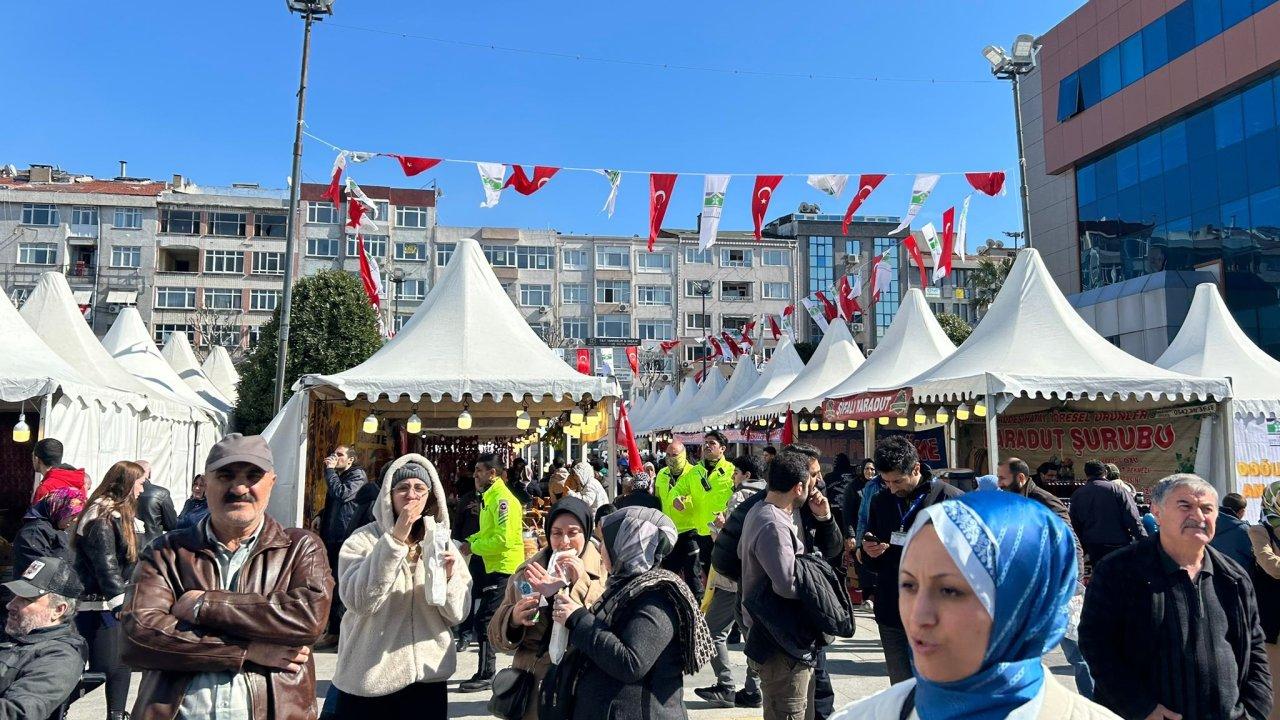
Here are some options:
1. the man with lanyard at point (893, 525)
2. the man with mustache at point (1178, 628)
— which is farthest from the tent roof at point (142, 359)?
the man with mustache at point (1178, 628)

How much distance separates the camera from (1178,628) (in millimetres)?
2980

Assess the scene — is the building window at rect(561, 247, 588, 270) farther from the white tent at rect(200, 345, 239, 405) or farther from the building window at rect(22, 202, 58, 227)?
the white tent at rect(200, 345, 239, 405)

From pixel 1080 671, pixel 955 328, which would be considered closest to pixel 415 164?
pixel 1080 671

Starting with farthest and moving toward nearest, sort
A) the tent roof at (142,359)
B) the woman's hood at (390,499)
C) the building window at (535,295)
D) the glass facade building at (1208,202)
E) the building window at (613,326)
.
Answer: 1. the building window at (613,326)
2. the building window at (535,295)
3. the glass facade building at (1208,202)
4. the tent roof at (142,359)
5. the woman's hood at (390,499)

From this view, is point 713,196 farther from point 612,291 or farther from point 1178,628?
point 612,291

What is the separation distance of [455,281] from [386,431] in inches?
165

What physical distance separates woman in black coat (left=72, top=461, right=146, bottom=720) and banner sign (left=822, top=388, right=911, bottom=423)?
9.67 metres

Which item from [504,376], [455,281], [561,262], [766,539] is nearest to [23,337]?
[455,281]

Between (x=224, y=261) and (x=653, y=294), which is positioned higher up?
(x=224, y=261)

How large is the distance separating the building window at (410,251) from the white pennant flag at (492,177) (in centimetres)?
4240

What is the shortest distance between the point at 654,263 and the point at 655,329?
4.51 m

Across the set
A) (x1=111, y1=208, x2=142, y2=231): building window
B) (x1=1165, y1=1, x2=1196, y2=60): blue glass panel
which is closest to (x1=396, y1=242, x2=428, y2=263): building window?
(x1=111, y1=208, x2=142, y2=231): building window

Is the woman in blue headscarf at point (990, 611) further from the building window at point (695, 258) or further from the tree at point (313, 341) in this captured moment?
the building window at point (695, 258)

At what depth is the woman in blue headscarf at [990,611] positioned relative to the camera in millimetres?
1438
